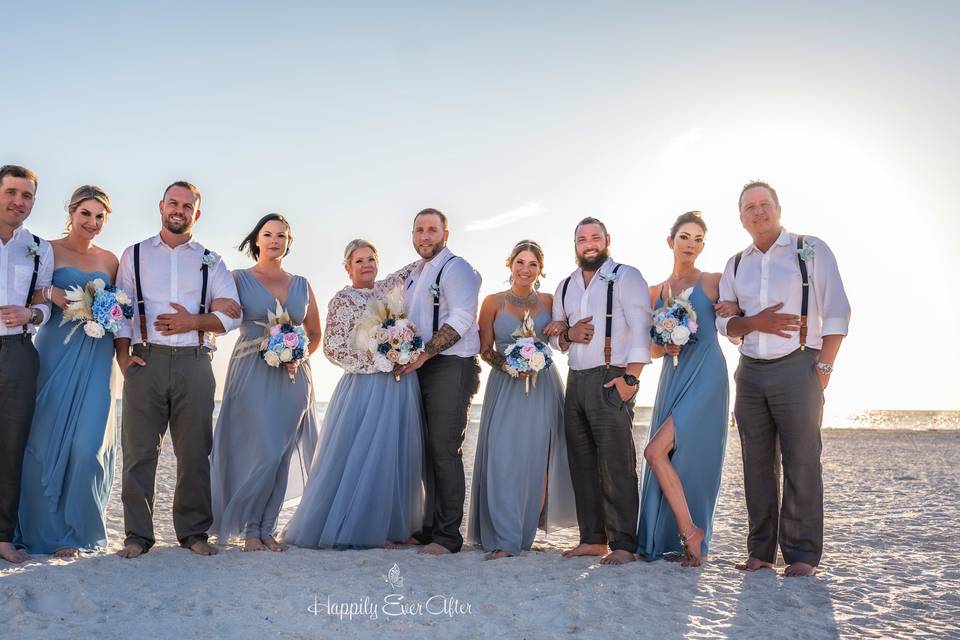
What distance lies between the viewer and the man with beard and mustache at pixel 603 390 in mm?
6383

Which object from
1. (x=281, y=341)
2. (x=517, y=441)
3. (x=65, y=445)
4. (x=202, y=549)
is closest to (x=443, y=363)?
(x=517, y=441)

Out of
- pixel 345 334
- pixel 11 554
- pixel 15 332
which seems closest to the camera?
pixel 11 554

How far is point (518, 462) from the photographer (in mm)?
6848

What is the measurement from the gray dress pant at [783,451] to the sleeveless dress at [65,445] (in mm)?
5137

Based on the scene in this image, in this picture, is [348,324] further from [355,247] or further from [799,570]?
[799,570]

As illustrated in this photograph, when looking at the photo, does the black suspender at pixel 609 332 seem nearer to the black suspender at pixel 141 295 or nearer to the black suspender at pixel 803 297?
the black suspender at pixel 803 297

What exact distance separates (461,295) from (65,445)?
11.2ft

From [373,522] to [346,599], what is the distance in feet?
5.43

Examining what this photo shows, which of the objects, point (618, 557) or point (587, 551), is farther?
point (587, 551)

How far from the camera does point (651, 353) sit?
6.55m

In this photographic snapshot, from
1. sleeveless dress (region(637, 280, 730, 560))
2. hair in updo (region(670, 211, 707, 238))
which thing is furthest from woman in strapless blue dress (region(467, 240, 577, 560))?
hair in updo (region(670, 211, 707, 238))

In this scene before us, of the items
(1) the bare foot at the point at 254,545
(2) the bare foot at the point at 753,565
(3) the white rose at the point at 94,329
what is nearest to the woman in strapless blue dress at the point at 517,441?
(2) the bare foot at the point at 753,565

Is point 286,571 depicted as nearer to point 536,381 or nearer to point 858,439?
point 536,381

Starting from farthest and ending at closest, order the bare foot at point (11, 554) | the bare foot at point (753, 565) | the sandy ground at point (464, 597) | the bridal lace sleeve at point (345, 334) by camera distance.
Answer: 1. the bridal lace sleeve at point (345, 334)
2. the bare foot at point (753, 565)
3. the bare foot at point (11, 554)
4. the sandy ground at point (464, 597)
